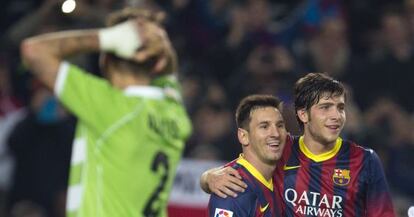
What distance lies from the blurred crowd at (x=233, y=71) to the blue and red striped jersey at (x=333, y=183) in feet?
9.71

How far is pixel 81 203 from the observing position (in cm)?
500

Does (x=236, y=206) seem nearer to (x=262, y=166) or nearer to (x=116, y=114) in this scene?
(x=262, y=166)

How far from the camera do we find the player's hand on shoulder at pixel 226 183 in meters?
5.02

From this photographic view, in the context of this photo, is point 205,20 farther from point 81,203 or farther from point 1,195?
point 81,203

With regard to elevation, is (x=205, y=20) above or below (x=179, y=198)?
above

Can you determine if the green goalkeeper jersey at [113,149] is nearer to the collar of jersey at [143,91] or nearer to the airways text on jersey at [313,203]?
the collar of jersey at [143,91]

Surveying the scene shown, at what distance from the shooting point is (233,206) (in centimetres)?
496

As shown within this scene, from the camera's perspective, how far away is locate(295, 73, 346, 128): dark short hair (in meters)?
5.16

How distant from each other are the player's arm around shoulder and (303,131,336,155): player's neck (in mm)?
435

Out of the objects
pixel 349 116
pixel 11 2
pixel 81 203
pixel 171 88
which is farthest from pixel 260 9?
pixel 81 203

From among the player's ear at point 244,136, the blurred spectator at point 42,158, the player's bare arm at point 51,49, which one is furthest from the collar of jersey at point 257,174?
the blurred spectator at point 42,158

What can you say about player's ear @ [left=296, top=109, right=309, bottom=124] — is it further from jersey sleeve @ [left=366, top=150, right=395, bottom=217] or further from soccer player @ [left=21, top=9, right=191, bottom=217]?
soccer player @ [left=21, top=9, right=191, bottom=217]

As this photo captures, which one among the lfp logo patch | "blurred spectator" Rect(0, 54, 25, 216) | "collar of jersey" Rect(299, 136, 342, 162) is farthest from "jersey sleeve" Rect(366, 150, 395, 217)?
"blurred spectator" Rect(0, 54, 25, 216)

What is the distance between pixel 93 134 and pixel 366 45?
6061 mm
